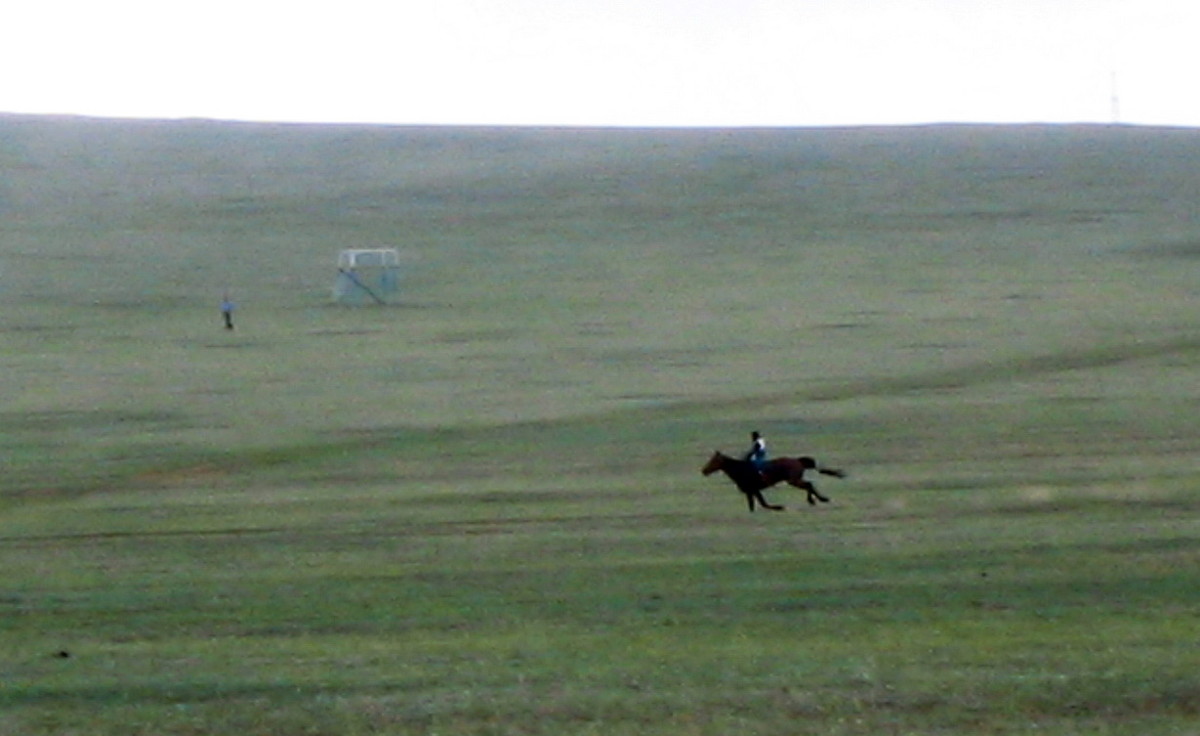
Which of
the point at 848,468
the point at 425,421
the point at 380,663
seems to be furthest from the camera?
the point at 425,421

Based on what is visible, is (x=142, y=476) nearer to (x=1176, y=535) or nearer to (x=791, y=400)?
(x=791, y=400)

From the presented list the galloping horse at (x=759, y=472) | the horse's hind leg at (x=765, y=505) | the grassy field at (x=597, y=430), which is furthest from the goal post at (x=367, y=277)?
the galloping horse at (x=759, y=472)

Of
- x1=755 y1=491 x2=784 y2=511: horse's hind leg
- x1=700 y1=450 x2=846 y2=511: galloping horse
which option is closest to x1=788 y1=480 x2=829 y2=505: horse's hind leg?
x1=700 y1=450 x2=846 y2=511: galloping horse

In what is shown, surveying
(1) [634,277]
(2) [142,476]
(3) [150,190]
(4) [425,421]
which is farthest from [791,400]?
(3) [150,190]

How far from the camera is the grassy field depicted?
9820mm

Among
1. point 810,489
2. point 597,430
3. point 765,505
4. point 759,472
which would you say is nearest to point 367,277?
point 597,430

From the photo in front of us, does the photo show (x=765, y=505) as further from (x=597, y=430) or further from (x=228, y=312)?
(x=228, y=312)

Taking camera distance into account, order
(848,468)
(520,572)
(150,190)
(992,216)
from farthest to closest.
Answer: (150,190) → (992,216) → (848,468) → (520,572)

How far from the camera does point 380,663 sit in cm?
1031

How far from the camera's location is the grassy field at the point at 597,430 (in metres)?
9.82

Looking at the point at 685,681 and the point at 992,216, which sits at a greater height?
the point at 992,216

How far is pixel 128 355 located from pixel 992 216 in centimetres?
2210

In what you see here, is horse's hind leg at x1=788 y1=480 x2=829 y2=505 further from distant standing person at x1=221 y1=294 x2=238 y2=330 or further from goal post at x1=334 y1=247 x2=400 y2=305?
goal post at x1=334 y1=247 x2=400 y2=305

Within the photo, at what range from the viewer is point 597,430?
77.1 ft
